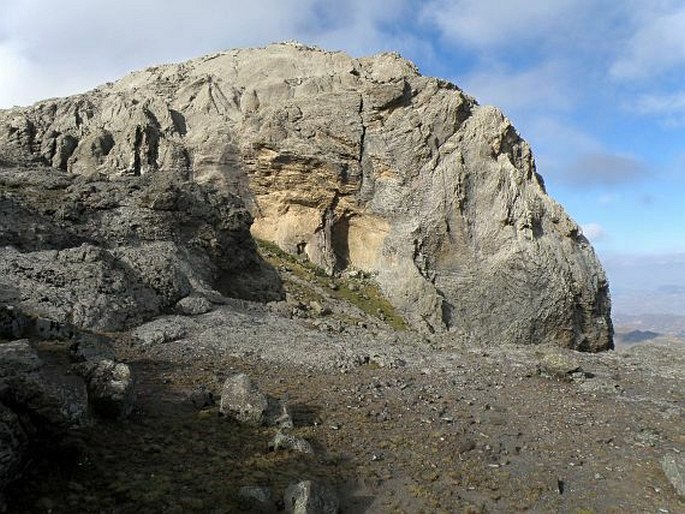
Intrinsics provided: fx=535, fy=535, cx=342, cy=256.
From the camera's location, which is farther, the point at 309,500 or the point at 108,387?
the point at 108,387

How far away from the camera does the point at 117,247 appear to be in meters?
29.4

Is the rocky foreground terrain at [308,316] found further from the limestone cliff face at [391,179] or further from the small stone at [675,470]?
the limestone cliff face at [391,179]

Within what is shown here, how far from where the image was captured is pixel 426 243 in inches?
2149

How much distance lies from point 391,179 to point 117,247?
3377 cm

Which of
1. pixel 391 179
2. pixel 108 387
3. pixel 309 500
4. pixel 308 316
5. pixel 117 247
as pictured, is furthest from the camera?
pixel 391 179

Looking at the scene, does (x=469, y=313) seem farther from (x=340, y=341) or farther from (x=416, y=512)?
(x=416, y=512)

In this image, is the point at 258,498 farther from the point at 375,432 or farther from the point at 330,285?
the point at 330,285

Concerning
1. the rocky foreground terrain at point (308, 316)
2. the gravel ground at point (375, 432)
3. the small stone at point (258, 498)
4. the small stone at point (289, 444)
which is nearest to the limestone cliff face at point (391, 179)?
the rocky foreground terrain at point (308, 316)

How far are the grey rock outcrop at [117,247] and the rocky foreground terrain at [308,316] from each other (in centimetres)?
15

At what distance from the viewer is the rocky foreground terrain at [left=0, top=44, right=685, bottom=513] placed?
11.3 m

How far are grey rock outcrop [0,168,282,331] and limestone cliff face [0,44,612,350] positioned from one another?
17998mm

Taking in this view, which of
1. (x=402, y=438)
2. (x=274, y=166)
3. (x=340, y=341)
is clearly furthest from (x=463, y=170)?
(x=402, y=438)

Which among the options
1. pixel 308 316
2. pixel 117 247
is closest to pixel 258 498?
pixel 117 247

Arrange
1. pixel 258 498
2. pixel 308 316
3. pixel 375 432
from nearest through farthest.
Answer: pixel 258 498 < pixel 375 432 < pixel 308 316
